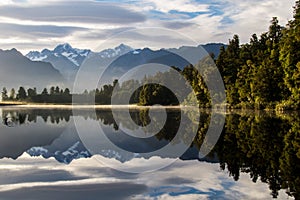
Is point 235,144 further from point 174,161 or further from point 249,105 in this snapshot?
point 249,105

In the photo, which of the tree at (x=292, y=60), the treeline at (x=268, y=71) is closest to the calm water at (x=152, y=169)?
the tree at (x=292, y=60)

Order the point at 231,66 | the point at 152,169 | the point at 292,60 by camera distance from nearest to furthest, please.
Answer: the point at 152,169 < the point at 292,60 < the point at 231,66

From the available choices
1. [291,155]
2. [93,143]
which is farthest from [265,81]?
[291,155]

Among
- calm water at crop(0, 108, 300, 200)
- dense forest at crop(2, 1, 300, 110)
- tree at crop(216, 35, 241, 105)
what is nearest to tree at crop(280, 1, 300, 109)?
dense forest at crop(2, 1, 300, 110)

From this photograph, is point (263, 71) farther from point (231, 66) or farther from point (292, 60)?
point (231, 66)

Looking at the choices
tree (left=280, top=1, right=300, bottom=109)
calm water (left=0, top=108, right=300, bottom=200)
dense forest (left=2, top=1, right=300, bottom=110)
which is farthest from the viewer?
dense forest (left=2, top=1, right=300, bottom=110)

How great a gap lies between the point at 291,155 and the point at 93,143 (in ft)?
44.4

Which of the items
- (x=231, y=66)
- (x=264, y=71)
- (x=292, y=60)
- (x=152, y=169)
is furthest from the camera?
(x=231, y=66)

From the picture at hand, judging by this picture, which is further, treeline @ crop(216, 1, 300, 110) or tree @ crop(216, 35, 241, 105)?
tree @ crop(216, 35, 241, 105)

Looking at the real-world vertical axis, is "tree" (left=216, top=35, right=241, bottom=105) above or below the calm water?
above

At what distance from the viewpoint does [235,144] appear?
26.6 metres

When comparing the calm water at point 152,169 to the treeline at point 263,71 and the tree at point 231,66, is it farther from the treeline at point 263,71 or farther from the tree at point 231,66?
the tree at point 231,66

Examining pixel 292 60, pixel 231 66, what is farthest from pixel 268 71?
pixel 231 66

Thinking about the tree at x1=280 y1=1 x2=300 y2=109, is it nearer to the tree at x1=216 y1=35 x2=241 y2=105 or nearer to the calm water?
the tree at x1=216 y1=35 x2=241 y2=105
